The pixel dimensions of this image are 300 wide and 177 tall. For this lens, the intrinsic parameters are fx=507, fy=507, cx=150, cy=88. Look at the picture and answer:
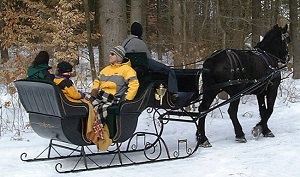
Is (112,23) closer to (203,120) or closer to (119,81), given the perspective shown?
(203,120)

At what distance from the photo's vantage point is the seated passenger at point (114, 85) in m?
7.32

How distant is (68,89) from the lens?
22.4 feet

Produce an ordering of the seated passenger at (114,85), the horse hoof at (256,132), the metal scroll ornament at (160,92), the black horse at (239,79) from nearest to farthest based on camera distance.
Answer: the seated passenger at (114,85), the metal scroll ornament at (160,92), the black horse at (239,79), the horse hoof at (256,132)

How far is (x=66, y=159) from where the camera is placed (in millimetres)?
7715

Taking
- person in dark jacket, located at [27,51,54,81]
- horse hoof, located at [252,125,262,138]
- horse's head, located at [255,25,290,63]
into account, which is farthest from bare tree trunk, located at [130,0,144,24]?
person in dark jacket, located at [27,51,54,81]

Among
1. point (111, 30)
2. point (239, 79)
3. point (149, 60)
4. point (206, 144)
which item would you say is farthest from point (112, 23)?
point (206, 144)

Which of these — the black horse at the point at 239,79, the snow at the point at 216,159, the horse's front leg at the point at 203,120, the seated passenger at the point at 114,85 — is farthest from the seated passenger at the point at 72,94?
the horse's front leg at the point at 203,120

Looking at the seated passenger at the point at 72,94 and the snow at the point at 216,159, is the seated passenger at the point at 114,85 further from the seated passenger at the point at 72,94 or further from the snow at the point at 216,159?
the snow at the point at 216,159

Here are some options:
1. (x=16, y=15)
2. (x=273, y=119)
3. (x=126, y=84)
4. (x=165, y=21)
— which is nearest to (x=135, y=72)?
(x=126, y=84)

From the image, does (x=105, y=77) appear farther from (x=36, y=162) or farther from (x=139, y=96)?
(x=36, y=162)

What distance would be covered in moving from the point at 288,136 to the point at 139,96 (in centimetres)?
350

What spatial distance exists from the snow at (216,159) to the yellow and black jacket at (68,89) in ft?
3.32

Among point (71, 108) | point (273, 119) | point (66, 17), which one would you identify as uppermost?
point (66, 17)

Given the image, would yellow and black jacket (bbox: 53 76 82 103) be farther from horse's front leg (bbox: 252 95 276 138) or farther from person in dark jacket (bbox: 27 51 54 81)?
horse's front leg (bbox: 252 95 276 138)
